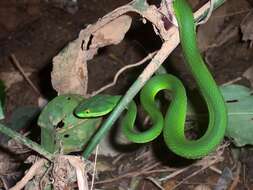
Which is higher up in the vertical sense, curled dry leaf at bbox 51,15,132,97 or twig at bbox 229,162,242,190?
curled dry leaf at bbox 51,15,132,97

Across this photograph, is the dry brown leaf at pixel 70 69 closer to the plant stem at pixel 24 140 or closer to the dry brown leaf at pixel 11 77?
the plant stem at pixel 24 140

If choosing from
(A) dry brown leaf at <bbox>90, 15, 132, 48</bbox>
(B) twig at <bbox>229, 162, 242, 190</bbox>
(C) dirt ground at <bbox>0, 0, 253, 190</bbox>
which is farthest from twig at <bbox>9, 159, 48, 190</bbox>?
(B) twig at <bbox>229, 162, 242, 190</bbox>

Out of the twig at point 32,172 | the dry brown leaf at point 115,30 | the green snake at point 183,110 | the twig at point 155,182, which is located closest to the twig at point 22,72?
the twig at point 155,182

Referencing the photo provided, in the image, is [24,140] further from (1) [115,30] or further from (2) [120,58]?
(2) [120,58]

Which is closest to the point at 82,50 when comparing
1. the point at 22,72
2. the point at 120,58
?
the point at 120,58

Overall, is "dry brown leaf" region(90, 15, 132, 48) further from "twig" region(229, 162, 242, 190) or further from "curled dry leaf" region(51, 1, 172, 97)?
"twig" region(229, 162, 242, 190)

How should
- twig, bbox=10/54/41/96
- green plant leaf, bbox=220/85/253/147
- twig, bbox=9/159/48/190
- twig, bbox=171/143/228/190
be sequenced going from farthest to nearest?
twig, bbox=10/54/41/96
twig, bbox=171/143/228/190
green plant leaf, bbox=220/85/253/147
twig, bbox=9/159/48/190
